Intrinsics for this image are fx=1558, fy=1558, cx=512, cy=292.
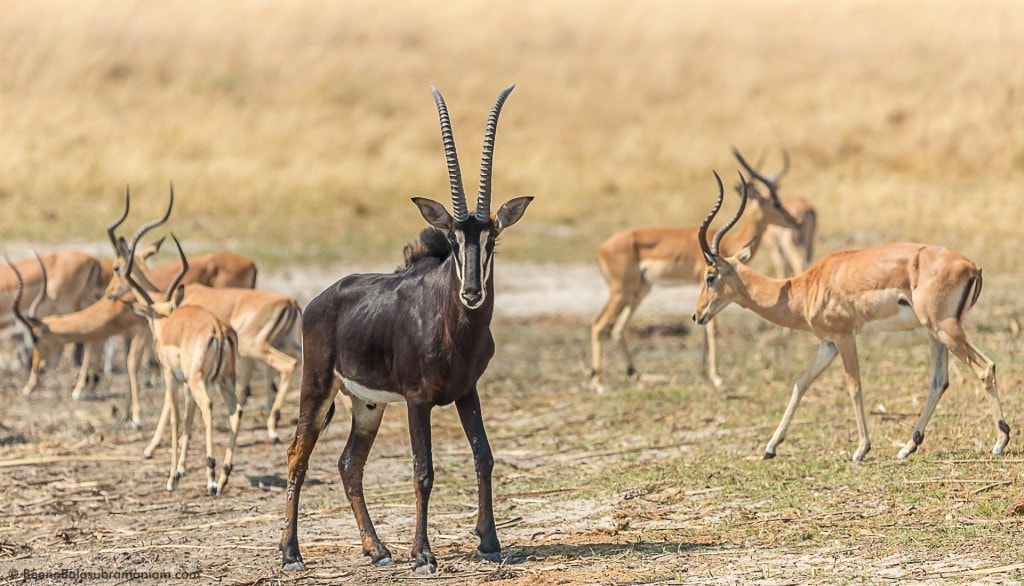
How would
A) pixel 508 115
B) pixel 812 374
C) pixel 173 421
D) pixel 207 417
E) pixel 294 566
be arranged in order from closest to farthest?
pixel 294 566, pixel 812 374, pixel 207 417, pixel 173 421, pixel 508 115


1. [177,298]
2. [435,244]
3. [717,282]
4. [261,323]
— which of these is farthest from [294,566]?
[261,323]

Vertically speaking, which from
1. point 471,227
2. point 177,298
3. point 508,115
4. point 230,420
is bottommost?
point 230,420

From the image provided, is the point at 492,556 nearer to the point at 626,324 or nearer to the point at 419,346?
the point at 419,346

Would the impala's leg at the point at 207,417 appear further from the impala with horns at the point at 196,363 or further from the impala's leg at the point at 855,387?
the impala's leg at the point at 855,387

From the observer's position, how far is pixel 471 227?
22.1 feet

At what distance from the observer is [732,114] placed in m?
31.4

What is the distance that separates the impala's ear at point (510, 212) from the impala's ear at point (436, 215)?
0.72ft

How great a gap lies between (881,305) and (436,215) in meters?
3.33

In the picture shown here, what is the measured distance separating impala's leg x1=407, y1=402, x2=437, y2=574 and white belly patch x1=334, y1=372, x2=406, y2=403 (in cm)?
22

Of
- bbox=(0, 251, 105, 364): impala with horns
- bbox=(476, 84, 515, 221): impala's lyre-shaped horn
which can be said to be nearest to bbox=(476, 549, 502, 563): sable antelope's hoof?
bbox=(476, 84, 515, 221): impala's lyre-shaped horn

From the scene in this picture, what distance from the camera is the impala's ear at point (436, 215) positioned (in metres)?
6.89

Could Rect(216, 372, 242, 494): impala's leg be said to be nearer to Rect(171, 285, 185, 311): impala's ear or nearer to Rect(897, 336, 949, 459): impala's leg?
Rect(171, 285, 185, 311): impala's ear

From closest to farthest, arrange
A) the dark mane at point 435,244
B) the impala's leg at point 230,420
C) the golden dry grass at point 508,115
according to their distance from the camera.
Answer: the dark mane at point 435,244 → the impala's leg at point 230,420 → the golden dry grass at point 508,115

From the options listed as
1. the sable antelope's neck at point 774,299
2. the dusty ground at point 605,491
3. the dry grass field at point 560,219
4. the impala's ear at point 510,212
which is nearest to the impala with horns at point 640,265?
the dry grass field at point 560,219
